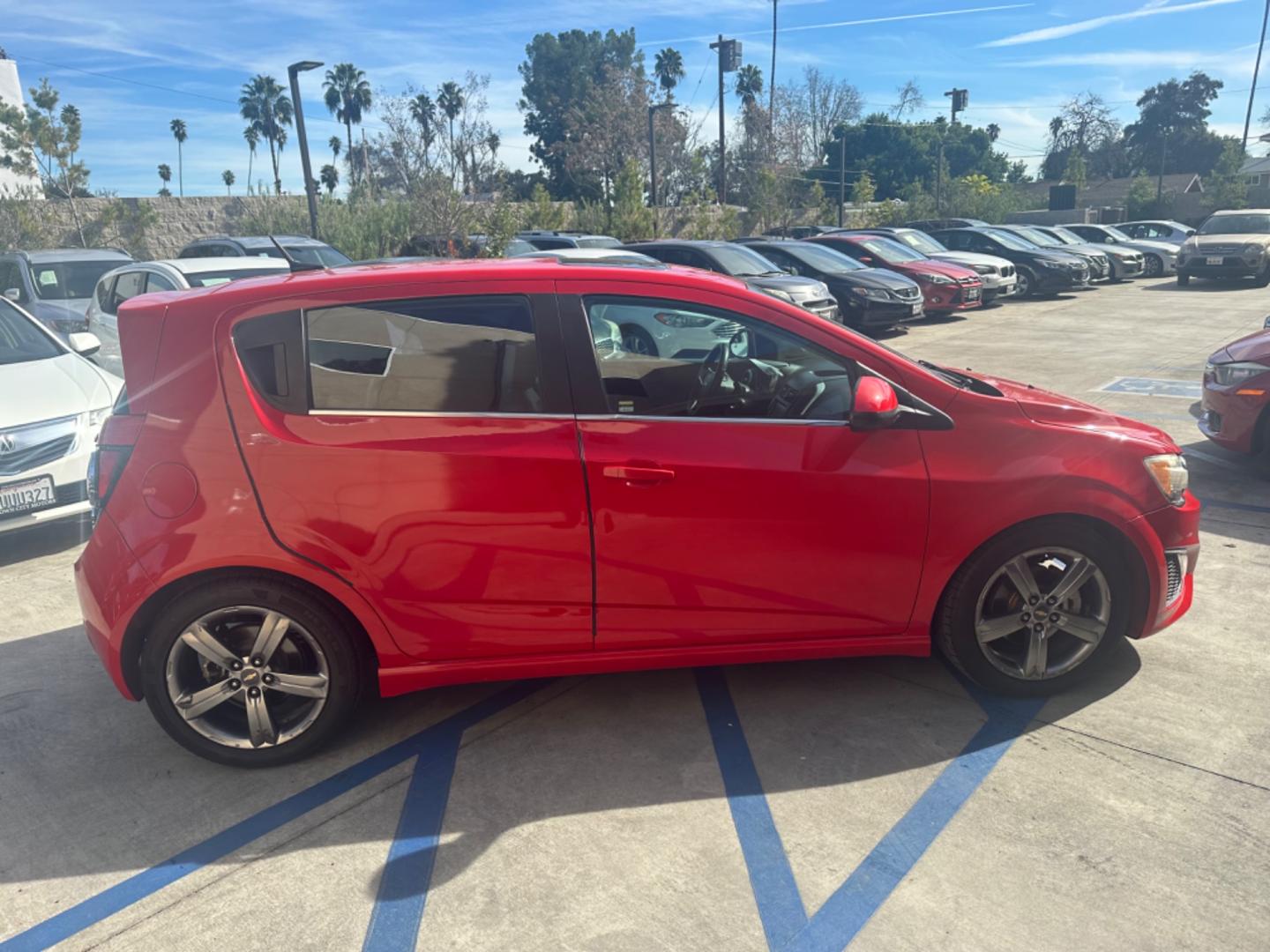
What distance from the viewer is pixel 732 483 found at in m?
3.29

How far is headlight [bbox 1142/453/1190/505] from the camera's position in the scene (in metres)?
3.60

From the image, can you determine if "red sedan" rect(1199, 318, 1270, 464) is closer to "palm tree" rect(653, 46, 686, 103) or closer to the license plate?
the license plate

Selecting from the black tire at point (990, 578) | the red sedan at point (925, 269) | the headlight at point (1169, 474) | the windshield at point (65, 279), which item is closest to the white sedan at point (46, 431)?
the black tire at point (990, 578)

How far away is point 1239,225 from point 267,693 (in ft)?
84.0

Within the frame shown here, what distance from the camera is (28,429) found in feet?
18.6

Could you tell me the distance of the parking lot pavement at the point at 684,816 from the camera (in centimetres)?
261

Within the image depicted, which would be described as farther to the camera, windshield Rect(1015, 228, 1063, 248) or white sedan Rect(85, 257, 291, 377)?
windshield Rect(1015, 228, 1063, 248)

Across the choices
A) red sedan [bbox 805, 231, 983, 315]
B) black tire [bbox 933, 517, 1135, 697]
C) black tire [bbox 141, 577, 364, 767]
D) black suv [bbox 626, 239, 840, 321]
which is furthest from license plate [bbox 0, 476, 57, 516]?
red sedan [bbox 805, 231, 983, 315]

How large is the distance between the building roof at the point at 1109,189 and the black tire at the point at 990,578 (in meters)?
61.8

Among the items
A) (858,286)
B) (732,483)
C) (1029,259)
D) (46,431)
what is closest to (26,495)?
(46,431)

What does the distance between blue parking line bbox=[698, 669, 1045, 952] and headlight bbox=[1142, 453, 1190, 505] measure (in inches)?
37.1

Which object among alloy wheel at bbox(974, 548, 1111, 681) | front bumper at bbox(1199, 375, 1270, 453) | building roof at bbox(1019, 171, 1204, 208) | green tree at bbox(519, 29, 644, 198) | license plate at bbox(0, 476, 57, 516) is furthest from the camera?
green tree at bbox(519, 29, 644, 198)

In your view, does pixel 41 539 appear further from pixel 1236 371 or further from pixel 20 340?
pixel 1236 371

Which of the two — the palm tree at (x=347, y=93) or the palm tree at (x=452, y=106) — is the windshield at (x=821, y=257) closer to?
the palm tree at (x=452, y=106)
